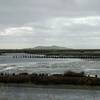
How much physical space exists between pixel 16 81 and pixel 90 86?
9321 mm

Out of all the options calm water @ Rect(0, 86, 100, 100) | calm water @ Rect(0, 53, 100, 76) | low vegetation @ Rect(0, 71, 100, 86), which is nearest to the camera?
calm water @ Rect(0, 86, 100, 100)

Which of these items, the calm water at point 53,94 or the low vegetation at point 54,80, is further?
the low vegetation at point 54,80

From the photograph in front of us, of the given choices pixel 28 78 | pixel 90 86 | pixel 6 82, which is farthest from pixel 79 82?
pixel 6 82

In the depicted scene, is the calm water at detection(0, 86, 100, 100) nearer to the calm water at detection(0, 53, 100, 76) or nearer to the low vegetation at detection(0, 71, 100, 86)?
the low vegetation at detection(0, 71, 100, 86)

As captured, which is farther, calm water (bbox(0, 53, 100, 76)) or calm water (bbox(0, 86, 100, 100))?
calm water (bbox(0, 53, 100, 76))

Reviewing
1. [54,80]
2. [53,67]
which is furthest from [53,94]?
[53,67]

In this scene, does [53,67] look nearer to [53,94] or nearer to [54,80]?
[54,80]

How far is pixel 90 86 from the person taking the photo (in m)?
32.3

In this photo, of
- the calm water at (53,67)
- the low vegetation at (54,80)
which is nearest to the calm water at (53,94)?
the low vegetation at (54,80)

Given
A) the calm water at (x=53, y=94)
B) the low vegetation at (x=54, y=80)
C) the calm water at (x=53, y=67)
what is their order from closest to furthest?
the calm water at (x=53, y=94), the low vegetation at (x=54, y=80), the calm water at (x=53, y=67)

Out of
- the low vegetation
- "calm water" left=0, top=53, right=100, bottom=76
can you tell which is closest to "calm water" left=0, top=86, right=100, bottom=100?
the low vegetation

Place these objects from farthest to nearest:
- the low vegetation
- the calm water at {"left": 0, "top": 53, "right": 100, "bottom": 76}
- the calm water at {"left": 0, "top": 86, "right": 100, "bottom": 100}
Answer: the calm water at {"left": 0, "top": 53, "right": 100, "bottom": 76}
the low vegetation
the calm water at {"left": 0, "top": 86, "right": 100, "bottom": 100}

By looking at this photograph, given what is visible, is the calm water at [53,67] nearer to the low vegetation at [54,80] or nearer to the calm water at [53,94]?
the low vegetation at [54,80]

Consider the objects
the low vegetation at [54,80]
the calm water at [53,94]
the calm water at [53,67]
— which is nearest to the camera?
the calm water at [53,94]
